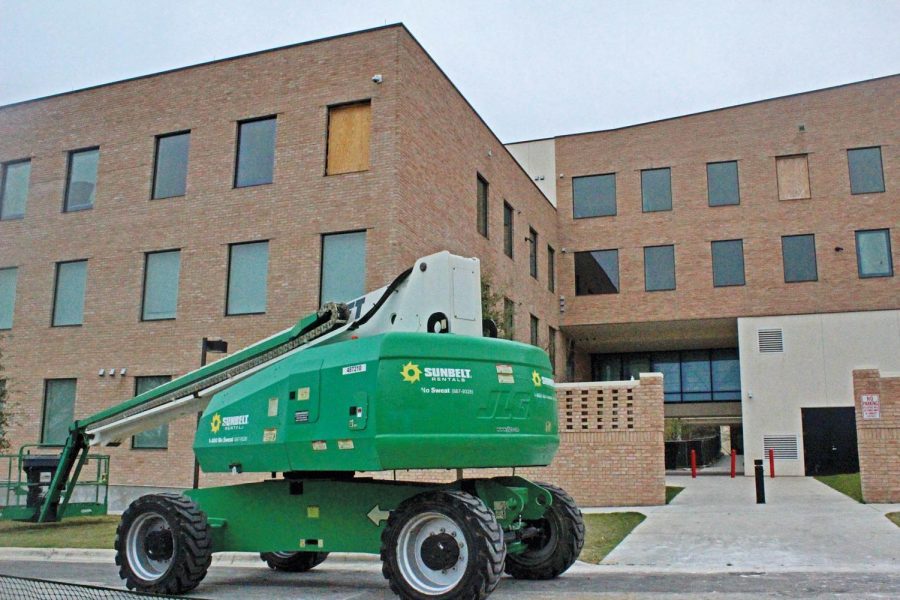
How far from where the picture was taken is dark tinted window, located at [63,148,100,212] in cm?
2378

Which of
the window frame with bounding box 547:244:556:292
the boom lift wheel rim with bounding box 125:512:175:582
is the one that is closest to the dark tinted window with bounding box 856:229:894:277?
the window frame with bounding box 547:244:556:292

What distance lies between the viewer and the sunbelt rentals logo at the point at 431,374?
7.67m

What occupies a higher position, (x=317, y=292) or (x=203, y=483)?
(x=317, y=292)

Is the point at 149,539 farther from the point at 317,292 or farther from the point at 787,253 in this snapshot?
the point at 787,253

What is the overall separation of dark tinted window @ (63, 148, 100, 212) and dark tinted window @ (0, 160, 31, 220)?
157 centimetres

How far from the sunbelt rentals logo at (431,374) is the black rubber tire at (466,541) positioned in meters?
1.01

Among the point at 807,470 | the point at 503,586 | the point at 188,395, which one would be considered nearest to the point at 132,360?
the point at 188,395

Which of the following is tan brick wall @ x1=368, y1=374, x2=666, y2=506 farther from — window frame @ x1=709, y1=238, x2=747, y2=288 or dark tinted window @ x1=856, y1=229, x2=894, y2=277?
dark tinted window @ x1=856, y1=229, x2=894, y2=277

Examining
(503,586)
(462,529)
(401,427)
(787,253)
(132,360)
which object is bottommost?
(503,586)

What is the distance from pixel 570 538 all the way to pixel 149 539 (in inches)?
173

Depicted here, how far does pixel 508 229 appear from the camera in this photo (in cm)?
2811

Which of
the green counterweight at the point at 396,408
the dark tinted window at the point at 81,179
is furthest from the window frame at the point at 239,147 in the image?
→ the green counterweight at the point at 396,408

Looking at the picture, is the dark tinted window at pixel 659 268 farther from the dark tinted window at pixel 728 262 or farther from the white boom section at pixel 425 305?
the white boom section at pixel 425 305

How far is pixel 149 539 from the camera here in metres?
8.88
